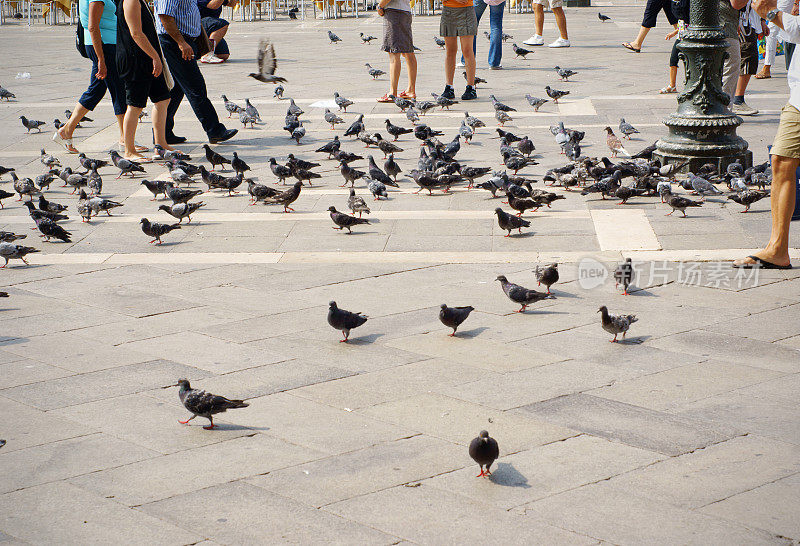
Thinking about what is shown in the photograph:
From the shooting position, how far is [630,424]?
169 inches

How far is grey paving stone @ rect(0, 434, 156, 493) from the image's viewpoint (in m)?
3.94

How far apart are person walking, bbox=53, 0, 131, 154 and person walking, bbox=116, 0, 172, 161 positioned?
25 centimetres

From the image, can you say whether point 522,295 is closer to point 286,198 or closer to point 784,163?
point 784,163

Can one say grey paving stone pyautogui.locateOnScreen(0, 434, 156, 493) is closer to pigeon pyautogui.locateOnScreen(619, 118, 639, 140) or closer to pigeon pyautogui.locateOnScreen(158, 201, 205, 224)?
pigeon pyautogui.locateOnScreen(158, 201, 205, 224)

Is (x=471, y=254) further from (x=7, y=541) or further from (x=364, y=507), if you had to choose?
(x=7, y=541)

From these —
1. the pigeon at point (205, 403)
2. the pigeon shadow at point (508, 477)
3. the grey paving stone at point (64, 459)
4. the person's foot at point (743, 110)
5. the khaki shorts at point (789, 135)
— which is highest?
the khaki shorts at point (789, 135)

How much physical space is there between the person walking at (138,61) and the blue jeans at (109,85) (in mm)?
310

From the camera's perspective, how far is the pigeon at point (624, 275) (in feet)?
19.8

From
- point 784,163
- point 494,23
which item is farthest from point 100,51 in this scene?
point 494,23

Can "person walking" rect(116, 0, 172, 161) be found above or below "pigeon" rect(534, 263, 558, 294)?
above

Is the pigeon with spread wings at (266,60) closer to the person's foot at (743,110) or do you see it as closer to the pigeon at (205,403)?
the person's foot at (743,110)

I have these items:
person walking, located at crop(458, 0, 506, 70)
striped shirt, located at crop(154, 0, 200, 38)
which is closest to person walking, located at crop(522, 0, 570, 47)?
person walking, located at crop(458, 0, 506, 70)

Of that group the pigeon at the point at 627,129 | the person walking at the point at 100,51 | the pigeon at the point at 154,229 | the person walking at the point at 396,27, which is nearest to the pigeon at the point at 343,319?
the pigeon at the point at 154,229

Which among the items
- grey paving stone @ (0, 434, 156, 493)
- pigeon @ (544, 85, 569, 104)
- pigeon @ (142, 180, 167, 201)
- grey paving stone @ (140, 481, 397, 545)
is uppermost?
pigeon @ (544, 85, 569, 104)
